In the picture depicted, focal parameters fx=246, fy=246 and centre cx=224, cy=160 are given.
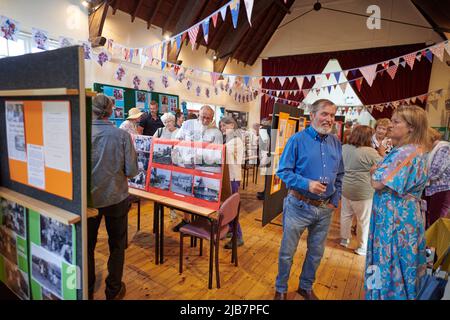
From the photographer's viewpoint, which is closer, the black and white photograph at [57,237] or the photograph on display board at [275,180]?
the black and white photograph at [57,237]

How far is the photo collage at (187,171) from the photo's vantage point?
214cm

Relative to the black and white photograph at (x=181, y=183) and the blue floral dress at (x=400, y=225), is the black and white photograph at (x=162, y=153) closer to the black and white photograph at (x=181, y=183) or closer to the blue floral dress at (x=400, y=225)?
the black and white photograph at (x=181, y=183)

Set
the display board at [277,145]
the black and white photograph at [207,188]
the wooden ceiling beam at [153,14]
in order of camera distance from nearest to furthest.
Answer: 1. the black and white photograph at [207,188]
2. the display board at [277,145]
3. the wooden ceiling beam at [153,14]

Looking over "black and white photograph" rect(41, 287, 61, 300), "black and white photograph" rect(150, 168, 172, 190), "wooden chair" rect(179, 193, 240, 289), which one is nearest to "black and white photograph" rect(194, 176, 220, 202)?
"wooden chair" rect(179, 193, 240, 289)

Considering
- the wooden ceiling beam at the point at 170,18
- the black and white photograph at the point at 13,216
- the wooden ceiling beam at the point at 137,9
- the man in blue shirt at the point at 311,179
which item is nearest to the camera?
the black and white photograph at the point at 13,216

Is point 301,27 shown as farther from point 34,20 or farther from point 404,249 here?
point 404,249

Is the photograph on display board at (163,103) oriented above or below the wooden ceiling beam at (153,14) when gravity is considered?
below

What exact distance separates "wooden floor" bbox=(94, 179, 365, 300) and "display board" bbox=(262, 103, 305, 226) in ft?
1.26

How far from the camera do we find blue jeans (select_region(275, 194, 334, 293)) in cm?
179

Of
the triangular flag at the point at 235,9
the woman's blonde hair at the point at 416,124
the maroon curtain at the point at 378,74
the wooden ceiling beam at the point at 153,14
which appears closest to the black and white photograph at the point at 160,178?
the triangular flag at the point at 235,9

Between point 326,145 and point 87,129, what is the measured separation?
1510 millimetres

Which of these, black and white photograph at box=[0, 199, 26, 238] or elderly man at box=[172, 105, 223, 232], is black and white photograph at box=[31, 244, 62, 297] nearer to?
black and white photograph at box=[0, 199, 26, 238]

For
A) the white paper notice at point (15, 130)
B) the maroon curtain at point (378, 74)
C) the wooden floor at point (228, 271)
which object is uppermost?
the maroon curtain at point (378, 74)

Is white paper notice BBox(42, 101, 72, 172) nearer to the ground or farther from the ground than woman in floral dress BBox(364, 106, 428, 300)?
farther from the ground
